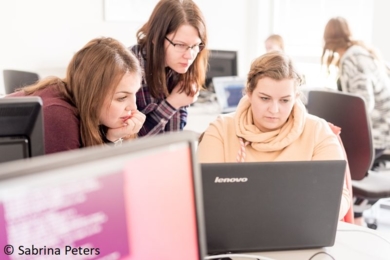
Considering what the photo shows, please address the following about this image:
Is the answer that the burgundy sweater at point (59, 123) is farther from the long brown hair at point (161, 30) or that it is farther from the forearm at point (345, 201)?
the forearm at point (345, 201)

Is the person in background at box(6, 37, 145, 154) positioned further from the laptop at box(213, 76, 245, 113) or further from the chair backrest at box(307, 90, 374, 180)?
the laptop at box(213, 76, 245, 113)

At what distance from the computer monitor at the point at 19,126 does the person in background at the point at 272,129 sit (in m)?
0.86

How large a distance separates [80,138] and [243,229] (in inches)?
19.1

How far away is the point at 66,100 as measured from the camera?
4.21 feet

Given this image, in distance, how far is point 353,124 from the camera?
2375mm

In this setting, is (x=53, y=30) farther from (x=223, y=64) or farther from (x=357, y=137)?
(x=357, y=137)

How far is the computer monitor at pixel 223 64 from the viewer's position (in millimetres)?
3352

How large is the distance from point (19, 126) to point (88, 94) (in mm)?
490

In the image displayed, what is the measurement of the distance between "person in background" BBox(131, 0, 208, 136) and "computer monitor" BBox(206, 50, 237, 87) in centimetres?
139

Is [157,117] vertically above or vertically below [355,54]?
below

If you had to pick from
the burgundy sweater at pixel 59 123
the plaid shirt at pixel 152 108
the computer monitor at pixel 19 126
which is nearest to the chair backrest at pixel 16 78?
the plaid shirt at pixel 152 108

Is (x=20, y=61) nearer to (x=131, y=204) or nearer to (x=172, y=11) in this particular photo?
(x=172, y=11)

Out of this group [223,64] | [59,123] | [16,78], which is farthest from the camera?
[223,64]

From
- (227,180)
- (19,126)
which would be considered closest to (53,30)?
(227,180)
